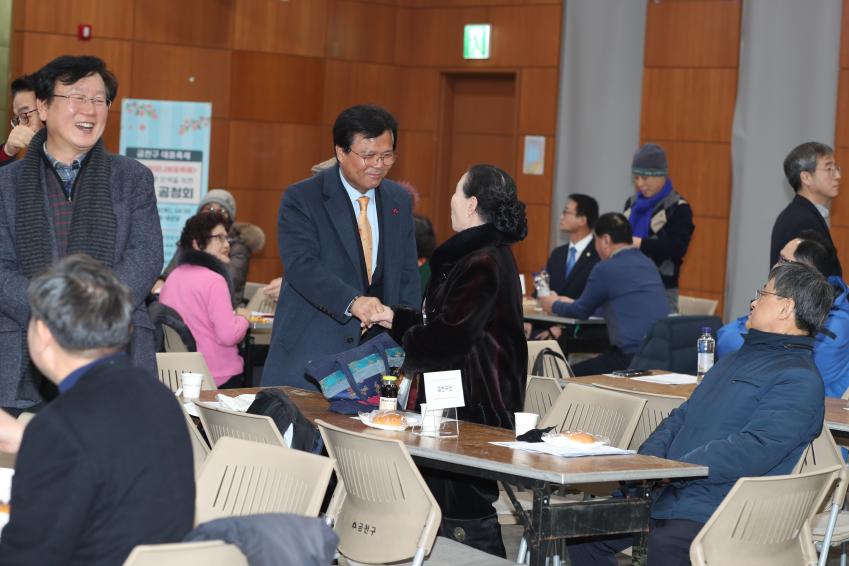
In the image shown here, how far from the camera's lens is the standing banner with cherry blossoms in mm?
10023

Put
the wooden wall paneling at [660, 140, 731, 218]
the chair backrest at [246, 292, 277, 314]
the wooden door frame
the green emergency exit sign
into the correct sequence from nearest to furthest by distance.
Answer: the chair backrest at [246, 292, 277, 314], the wooden wall paneling at [660, 140, 731, 218], the green emergency exit sign, the wooden door frame

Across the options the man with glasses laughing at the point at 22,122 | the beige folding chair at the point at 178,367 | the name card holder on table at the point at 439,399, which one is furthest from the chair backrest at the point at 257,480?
the beige folding chair at the point at 178,367

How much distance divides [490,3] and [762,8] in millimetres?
2659

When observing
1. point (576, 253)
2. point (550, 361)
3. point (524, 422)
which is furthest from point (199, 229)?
point (524, 422)

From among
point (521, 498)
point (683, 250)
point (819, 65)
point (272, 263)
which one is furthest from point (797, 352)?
point (272, 263)

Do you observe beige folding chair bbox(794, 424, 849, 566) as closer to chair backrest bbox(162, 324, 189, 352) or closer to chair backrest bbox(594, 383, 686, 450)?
chair backrest bbox(594, 383, 686, 450)

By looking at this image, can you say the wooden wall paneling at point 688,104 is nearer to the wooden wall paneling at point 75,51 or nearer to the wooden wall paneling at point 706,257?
the wooden wall paneling at point 706,257

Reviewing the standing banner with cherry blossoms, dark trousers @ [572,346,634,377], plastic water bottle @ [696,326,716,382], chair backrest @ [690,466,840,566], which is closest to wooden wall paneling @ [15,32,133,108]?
the standing banner with cherry blossoms

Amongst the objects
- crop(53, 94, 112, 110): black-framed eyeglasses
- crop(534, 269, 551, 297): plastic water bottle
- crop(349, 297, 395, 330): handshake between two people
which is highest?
crop(53, 94, 112, 110): black-framed eyeglasses

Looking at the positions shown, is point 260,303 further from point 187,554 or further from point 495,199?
point 187,554

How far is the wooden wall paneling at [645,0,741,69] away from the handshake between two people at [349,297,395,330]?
6583 millimetres

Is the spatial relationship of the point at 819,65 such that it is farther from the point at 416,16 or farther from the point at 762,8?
the point at 416,16

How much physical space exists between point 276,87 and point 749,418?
7826 mm

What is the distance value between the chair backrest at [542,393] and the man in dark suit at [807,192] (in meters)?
1.79
